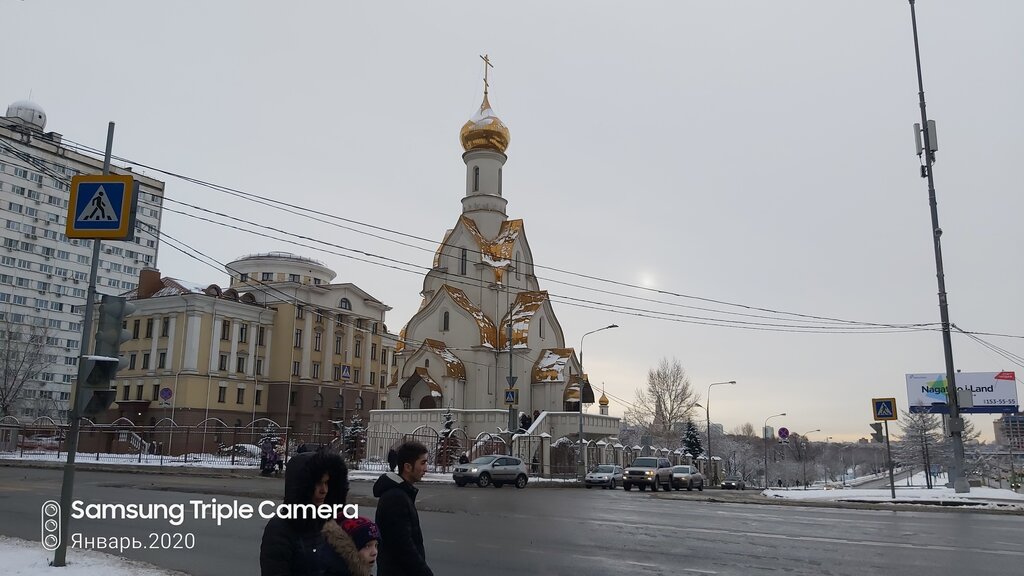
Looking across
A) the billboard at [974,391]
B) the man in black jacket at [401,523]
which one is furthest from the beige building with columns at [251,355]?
the man in black jacket at [401,523]

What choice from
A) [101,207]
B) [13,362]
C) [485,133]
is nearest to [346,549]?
[101,207]

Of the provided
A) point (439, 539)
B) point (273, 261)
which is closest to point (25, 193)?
point (273, 261)

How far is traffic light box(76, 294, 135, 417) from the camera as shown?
853 centimetres

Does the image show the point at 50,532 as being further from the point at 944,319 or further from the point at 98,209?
the point at 944,319

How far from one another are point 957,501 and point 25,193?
97925 mm

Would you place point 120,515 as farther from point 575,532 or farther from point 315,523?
point 315,523

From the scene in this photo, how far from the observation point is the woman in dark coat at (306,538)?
11.8ft

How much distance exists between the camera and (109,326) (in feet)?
28.8

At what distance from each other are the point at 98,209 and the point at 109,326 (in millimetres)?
1546

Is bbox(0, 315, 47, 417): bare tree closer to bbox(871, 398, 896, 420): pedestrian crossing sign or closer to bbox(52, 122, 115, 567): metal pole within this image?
bbox(52, 122, 115, 567): metal pole

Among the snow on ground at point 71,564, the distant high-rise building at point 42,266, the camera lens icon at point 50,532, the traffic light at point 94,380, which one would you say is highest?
the distant high-rise building at point 42,266

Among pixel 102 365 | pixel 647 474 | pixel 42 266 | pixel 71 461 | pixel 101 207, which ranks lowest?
pixel 647 474

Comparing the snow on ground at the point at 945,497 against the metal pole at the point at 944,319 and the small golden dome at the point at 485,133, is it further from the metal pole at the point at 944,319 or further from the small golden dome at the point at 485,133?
the small golden dome at the point at 485,133

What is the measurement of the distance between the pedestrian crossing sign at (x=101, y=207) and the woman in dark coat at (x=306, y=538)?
21.4 ft
